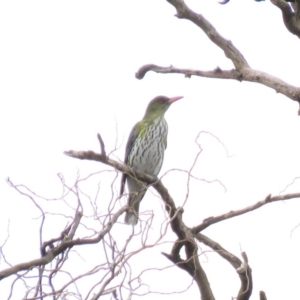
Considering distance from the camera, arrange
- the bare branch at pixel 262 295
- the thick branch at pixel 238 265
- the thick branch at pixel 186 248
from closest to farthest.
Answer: the bare branch at pixel 262 295 → the thick branch at pixel 238 265 → the thick branch at pixel 186 248

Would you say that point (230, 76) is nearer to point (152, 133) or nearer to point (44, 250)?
point (44, 250)

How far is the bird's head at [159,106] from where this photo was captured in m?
9.02

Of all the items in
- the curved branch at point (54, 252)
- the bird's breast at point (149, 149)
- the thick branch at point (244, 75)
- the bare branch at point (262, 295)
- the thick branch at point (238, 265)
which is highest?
the bird's breast at point (149, 149)

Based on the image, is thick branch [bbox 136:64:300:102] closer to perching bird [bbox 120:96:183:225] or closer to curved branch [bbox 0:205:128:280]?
curved branch [bbox 0:205:128:280]

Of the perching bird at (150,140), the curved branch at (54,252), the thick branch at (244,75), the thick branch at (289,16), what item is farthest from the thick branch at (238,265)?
the perching bird at (150,140)

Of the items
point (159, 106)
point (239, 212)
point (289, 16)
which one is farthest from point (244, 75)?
point (159, 106)

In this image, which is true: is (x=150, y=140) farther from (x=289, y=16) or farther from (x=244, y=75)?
(x=289, y=16)

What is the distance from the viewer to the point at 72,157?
5395mm

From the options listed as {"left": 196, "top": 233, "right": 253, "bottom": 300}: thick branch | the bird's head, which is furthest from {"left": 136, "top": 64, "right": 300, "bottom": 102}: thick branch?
the bird's head

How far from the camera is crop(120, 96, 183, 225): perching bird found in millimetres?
8609

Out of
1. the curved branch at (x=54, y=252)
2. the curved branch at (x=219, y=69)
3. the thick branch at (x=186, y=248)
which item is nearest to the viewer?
the curved branch at (x=54, y=252)

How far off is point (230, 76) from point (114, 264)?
1180mm

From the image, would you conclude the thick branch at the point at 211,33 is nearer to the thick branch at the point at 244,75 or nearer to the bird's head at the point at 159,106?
the thick branch at the point at 244,75

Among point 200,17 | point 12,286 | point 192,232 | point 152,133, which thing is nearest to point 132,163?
point 152,133
